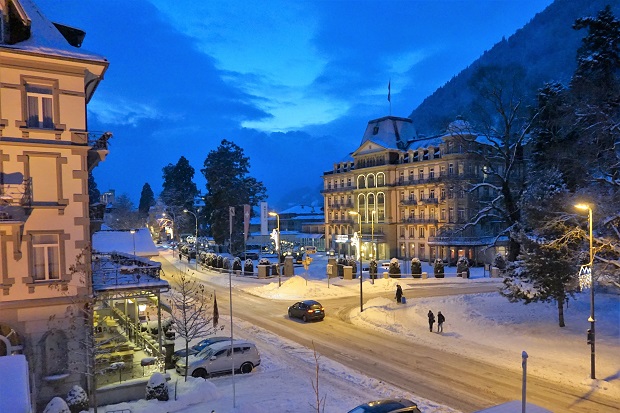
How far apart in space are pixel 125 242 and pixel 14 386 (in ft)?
110

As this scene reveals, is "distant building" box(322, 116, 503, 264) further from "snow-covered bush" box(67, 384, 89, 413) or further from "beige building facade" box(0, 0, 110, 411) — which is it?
"snow-covered bush" box(67, 384, 89, 413)

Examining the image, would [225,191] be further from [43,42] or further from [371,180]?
[43,42]

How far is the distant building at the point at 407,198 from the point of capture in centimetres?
Result: 6119

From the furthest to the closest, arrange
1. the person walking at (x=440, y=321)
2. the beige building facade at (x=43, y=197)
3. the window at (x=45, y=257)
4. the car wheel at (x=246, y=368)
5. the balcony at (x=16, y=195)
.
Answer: the person walking at (x=440, y=321) < the car wheel at (x=246, y=368) < the window at (x=45, y=257) < the beige building facade at (x=43, y=197) < the balcony at (x=16, y=195)

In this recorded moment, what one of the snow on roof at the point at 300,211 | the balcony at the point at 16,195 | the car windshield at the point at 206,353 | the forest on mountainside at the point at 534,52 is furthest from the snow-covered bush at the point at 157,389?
the forest on mountainside at the point at 534,52

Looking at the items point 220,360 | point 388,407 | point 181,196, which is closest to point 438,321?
point 220,360

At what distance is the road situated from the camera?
1680 cm

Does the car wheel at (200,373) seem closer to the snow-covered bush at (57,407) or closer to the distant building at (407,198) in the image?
the snow-covered bush at (57,407)

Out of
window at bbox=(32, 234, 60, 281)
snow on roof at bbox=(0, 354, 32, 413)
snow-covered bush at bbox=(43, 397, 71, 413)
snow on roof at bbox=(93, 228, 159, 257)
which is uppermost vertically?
window at bbox=(32, 234, 60, 281)

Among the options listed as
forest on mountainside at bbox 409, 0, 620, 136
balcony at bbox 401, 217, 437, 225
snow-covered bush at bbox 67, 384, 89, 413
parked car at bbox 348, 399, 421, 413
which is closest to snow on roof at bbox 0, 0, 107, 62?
snow-covered bush at bbox 67, 384, 89, 413

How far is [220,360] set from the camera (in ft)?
67.5

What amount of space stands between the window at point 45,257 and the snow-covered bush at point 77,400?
4238 mm

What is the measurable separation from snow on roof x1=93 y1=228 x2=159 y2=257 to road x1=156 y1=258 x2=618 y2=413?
15.0 m

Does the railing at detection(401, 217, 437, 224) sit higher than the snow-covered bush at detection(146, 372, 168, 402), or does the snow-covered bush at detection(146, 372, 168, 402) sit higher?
the railing at detection(401, 217, 437, 224)
